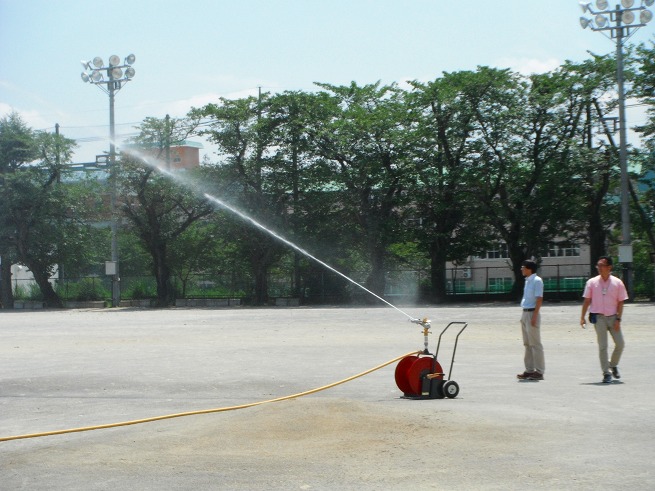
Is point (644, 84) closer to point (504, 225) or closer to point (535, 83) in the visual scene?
point (535, 83)

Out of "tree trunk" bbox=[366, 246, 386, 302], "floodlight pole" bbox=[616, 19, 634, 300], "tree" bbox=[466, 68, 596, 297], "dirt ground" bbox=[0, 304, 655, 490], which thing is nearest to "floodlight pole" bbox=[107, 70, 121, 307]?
"tree trunk" bbox=[366, 246, 386, 302]

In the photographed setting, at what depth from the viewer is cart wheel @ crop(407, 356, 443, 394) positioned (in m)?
11.1

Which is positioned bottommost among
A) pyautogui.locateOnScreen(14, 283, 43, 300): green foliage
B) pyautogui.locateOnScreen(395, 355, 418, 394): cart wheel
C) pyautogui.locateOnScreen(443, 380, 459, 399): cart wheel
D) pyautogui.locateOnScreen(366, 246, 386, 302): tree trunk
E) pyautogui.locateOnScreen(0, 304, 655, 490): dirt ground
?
pyautogui.locateOnScreen(0, 304, 655, 490): dirt ground

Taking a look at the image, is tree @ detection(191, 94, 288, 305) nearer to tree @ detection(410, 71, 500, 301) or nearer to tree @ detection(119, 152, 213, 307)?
tree @ detection(119, 152, 213, 307)

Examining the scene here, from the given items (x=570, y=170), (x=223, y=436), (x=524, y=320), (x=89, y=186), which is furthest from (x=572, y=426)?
(x=89, y=186)

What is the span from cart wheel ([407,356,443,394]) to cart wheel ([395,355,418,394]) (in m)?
0.07

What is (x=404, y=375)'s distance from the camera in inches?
441

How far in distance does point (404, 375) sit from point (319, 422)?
7.01ft

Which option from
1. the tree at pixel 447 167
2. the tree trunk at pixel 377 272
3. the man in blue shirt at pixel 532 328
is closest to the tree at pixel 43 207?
the tree trunk at pixel 377 272

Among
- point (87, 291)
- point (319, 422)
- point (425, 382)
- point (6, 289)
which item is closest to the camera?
point (319, 422)

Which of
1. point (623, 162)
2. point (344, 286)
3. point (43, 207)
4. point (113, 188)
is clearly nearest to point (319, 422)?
point (623, 162)

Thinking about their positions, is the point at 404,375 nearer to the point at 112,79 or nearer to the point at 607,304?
the point at 607,304

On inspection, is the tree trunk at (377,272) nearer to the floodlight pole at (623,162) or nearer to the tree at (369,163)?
the tree at (369,163)

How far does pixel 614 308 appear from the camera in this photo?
43.9 ft
